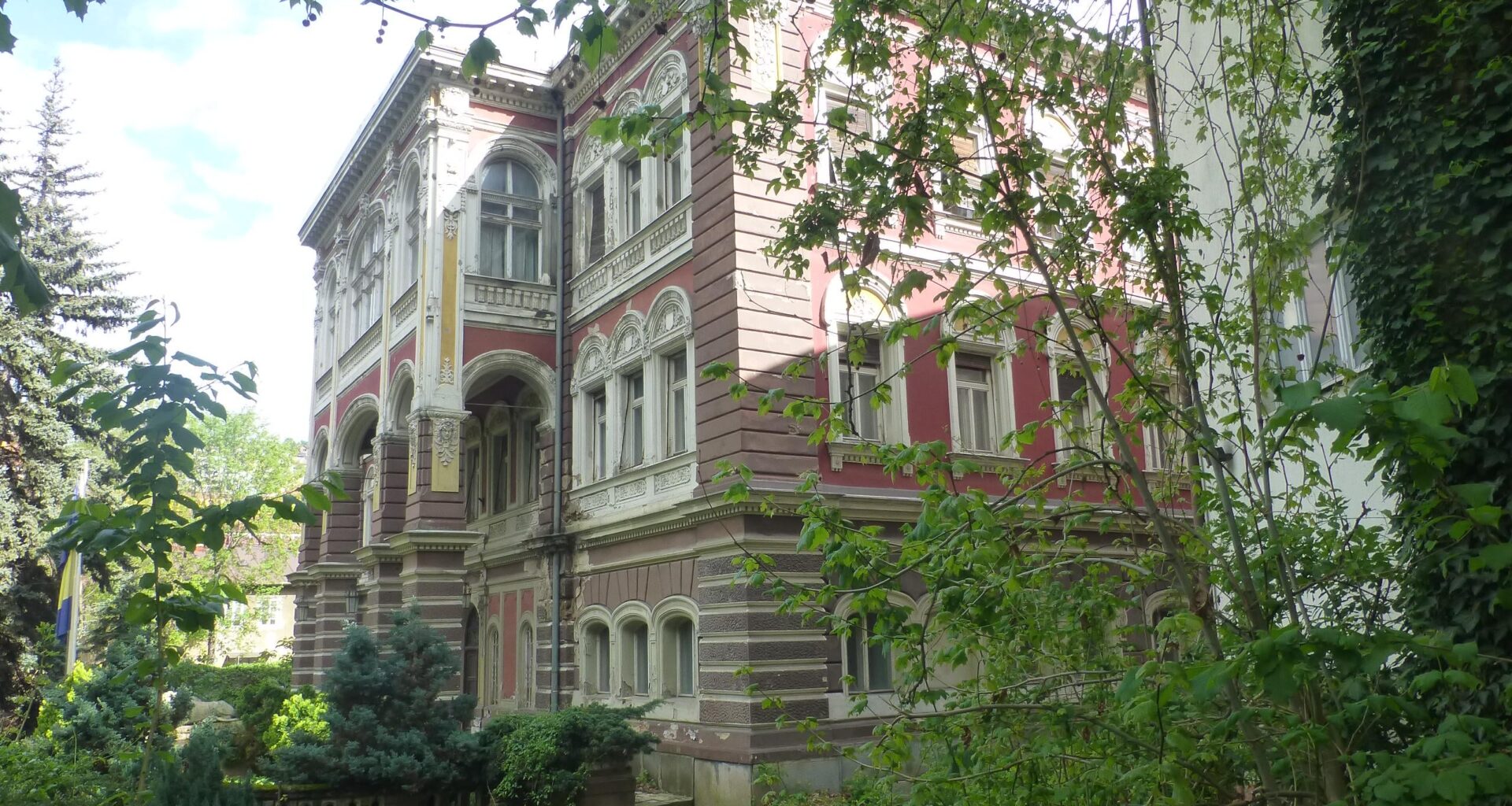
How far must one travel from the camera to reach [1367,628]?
17.8 ft

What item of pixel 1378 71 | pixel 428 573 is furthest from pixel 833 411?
pixel 428 573

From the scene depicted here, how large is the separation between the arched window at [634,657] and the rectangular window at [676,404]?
2.80 m

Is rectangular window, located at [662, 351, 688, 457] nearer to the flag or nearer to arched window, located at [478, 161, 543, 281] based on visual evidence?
arched window, located at [478, 161, 543, 281]

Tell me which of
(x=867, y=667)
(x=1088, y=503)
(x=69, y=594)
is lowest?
(x=867, y=667)

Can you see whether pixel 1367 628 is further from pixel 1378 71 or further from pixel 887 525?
pixel 887 525

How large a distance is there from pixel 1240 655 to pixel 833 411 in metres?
2.83

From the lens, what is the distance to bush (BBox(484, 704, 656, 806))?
12.6 meters

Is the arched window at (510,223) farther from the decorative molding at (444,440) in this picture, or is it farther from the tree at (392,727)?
the tree at (392,727)

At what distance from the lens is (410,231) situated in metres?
23.6

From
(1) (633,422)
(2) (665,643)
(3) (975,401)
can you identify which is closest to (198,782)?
(2) (665,643)

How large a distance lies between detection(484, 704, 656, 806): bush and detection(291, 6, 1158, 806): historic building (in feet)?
5.42

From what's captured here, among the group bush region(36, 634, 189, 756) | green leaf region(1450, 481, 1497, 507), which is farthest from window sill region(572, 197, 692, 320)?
green leaf region(1450, 481, 1497, 507)

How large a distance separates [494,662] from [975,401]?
11.3 m

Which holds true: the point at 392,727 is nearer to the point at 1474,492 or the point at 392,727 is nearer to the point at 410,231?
the point at 1474,492
